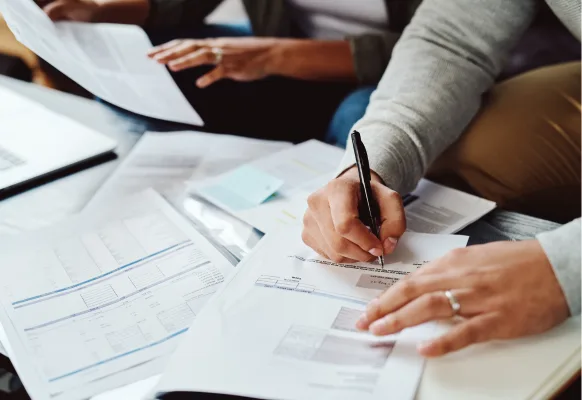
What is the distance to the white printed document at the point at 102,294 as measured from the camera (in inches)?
20.1

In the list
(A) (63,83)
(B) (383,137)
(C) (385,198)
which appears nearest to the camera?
(C) (385,198)

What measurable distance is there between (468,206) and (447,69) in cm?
20

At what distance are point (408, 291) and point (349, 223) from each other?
107mm

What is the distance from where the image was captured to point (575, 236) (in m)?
0.50

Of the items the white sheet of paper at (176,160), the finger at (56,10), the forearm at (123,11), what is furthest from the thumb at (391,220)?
the forearm at (123,11)

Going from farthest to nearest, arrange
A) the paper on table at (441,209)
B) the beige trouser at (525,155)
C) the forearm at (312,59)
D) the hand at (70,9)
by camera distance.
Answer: the forearm at (312,59) < the hand at (70,9) < the beige trouser at (525,155) < the paper on table at (441,209)

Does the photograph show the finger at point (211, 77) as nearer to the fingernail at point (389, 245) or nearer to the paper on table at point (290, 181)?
the paper on table at point (290, 181)

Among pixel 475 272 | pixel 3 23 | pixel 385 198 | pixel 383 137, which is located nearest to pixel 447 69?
pixel 383 137

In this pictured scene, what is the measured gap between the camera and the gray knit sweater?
729 millimetres

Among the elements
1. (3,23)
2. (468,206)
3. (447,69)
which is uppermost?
(3,23)

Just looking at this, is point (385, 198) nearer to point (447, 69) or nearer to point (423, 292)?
point (423, 292)

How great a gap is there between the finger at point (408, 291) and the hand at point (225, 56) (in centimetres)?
59

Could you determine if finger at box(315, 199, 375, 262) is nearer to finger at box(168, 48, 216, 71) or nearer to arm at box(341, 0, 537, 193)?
arm at box(341, 0, 537, 193)

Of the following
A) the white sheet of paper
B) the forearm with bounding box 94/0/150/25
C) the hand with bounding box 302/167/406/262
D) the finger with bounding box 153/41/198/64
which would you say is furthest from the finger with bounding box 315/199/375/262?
the forearm with bounding box 94/0/150/25
